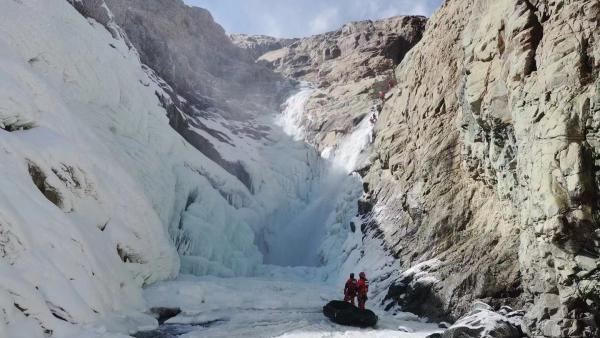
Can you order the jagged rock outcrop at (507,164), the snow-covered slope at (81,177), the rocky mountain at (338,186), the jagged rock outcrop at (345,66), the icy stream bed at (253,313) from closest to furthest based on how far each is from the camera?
1. the jagged rock outcrop at (507,164)
2. the rocky mountain at (338,186)
3. the snow-covered slope at (81,177)
4. the icy stream bed at (253,313)
5. the jagged rock outcrop at (345,66)

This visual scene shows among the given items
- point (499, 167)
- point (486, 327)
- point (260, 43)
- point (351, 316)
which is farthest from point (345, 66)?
point (486, 327)

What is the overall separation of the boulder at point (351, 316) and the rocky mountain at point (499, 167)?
2.56 m

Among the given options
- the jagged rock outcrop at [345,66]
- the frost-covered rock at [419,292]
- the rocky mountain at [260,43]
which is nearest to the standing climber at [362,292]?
the frost-covered rock at [419,292]

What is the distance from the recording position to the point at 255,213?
30.9 metres

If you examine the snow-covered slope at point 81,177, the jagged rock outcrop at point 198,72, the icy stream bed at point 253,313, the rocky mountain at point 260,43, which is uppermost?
the rocky mountain at point 260,43

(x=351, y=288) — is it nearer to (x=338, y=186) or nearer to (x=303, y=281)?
(x=303, y=281)

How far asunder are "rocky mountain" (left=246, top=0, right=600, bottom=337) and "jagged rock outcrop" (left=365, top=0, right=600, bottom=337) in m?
0.03

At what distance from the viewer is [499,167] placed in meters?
14.8

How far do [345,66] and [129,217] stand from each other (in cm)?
4087

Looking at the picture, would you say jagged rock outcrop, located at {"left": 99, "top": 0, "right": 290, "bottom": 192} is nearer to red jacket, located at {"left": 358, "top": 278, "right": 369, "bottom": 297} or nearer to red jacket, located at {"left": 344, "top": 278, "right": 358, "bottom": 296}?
red jacket, located at {"left": 344, "top": 278, "right": 358, "bottom": 296}

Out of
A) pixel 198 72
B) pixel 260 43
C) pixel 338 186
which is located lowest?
pixel 338 186

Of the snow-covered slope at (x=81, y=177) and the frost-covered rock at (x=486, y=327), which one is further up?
the snow-covered slope at (x=81, y=177)

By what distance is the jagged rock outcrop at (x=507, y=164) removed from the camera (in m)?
10.8

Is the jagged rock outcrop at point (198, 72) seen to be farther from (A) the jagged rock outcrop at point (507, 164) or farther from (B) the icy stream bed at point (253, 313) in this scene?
(A) the jagged rock outcrop at point (507, 164)
